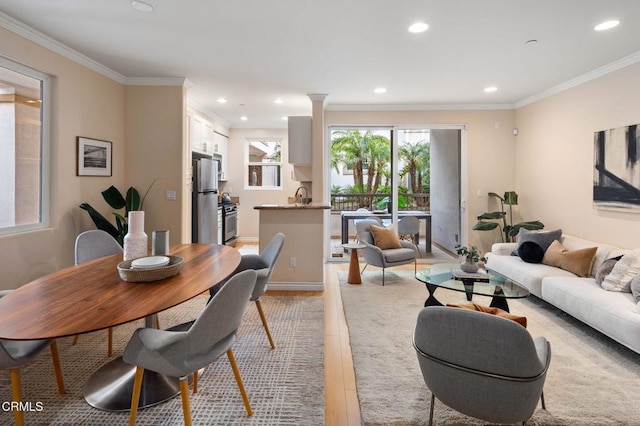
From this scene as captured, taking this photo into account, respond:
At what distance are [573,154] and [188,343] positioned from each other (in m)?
4.82

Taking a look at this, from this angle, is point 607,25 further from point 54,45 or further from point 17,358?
point 54,45

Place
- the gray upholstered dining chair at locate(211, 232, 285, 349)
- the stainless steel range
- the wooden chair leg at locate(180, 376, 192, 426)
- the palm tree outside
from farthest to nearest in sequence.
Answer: the stainless steel range
the palm tree outside
the gray upholstered dining chair at locate(211, 232, 285, 349)
the wooden chair leg at locate(180, 376, 192, 426)

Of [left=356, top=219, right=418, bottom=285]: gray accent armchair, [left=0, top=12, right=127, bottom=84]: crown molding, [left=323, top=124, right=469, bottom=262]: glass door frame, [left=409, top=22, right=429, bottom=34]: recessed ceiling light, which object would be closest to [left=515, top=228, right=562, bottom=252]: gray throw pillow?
[left=356, top=219, right=418, bottom=285]: gray accent armchair

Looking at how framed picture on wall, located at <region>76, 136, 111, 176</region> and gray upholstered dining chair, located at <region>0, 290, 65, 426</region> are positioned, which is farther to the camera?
framed picture on wall, located at <region>76, 136, 111, 176</region>

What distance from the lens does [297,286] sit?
432cm

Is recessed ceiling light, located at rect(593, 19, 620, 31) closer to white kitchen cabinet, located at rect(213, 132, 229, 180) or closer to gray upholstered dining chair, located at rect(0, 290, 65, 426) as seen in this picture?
gray upholstered dining chair, located at rect(0, 290, 65, 426)

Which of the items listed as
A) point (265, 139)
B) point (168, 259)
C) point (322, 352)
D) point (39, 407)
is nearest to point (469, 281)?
point (322, 352)

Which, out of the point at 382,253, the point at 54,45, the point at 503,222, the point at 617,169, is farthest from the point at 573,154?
the point at 54,45

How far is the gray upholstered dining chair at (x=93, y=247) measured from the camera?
8.99ft

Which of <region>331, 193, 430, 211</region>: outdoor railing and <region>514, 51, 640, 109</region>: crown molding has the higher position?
<region>514, 51, 640, 109</region>: crown molding

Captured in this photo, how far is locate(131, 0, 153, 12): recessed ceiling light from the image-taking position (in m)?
2.54

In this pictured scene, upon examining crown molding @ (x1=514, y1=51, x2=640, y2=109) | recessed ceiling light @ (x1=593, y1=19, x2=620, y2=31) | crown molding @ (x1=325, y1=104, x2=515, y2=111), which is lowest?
recessed ceiling light @ (x1=593, y1=19, x2=620, y2=31)

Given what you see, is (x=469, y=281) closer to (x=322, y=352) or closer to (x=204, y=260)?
(x=322, y=352)

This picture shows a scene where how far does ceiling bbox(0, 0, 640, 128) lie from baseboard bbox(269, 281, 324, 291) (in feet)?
8.16
